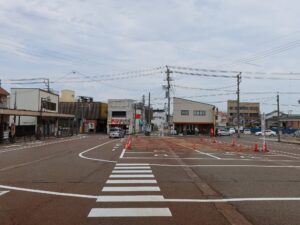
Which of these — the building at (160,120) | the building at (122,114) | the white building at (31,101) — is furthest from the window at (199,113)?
the white building at (31,101)

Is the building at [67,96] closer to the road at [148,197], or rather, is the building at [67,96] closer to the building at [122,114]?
the building at [122,114]

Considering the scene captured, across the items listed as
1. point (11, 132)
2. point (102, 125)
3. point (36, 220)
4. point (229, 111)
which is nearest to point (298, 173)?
point (36, 220)

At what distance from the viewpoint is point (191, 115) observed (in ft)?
356

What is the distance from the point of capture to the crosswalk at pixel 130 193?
9922mm

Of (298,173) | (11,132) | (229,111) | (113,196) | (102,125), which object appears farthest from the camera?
(229,111)

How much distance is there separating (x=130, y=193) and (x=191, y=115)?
9583 cm

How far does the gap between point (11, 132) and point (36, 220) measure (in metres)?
44.2

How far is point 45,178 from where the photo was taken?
651 inches

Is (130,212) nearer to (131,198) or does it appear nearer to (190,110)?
(131,198)

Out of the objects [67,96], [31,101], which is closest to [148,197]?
[31,101]

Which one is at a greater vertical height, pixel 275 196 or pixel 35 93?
pixel 35 93

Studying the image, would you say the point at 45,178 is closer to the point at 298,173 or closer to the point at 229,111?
the point at 298,173

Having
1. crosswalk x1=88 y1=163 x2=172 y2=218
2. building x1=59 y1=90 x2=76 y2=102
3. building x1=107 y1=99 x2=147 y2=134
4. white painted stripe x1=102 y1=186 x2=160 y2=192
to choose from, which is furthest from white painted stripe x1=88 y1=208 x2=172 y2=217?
building x1=59 y1=90 x2=76 y2=102

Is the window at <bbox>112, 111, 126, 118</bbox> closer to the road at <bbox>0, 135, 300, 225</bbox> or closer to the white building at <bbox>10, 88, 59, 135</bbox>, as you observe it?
the white building at <bbox>10, 88, 59, 135</bbox>
